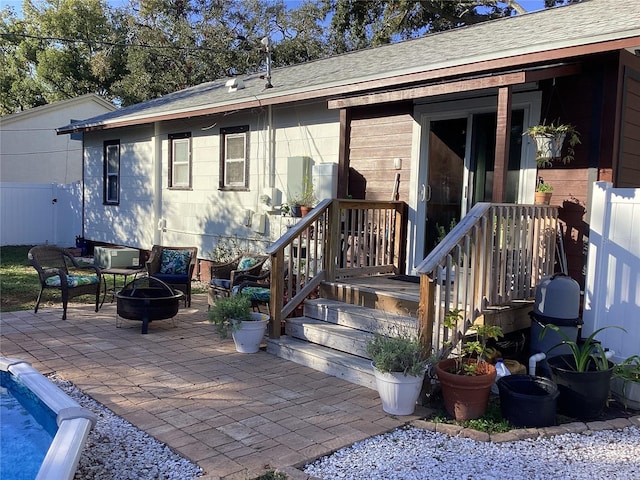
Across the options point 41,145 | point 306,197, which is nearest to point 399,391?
point 306,197

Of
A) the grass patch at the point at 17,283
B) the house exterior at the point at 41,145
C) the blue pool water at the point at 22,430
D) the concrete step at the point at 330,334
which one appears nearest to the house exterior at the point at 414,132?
the concrete step at the point at 330,334

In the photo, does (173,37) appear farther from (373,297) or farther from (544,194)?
(544,194)

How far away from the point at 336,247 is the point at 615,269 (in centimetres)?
269

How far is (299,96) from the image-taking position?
749 centimetres

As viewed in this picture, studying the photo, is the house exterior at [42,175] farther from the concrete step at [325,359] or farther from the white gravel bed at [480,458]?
the white gravel bed at [480,458]

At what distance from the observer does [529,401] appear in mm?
3760

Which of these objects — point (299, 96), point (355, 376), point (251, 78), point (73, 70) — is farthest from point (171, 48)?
point (355, 376)

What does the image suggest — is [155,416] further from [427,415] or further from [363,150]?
[363,150]

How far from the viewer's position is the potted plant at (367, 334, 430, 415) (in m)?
3.94

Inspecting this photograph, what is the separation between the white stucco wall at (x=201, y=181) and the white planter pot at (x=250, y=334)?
121 inches

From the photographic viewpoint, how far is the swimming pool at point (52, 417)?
8.82ft

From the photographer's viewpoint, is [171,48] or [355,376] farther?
[171,48]

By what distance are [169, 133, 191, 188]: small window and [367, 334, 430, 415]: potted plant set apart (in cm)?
720

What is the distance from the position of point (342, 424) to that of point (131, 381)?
1934 millimetres
